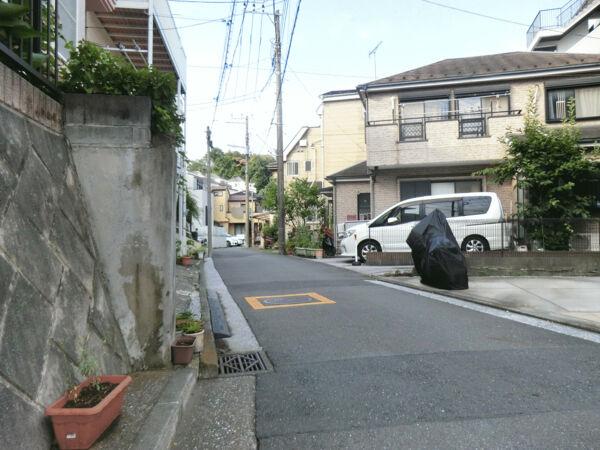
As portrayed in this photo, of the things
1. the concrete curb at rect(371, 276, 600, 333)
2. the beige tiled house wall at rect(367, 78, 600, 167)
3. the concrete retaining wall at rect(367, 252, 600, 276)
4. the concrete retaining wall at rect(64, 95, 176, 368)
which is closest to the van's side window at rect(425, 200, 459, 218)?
the concrete retaining wall at rect(367, 252, 600, 276)

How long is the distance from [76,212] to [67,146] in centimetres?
58

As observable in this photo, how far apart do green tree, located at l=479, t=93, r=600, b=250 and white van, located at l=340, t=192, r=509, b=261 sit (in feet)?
2.64

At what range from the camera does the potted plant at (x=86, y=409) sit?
7.51ft

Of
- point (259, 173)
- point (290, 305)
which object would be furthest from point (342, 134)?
point (259, 173)

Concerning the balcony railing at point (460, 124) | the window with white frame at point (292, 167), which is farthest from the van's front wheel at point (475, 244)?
the window with white frame at point (292, 167)

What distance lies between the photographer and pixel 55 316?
2682mm

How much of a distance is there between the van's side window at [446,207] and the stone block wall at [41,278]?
35.6 ft

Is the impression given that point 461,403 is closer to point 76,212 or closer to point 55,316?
point 55,316

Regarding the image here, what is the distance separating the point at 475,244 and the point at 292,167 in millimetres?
22253

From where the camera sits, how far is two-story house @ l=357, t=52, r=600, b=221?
15047mm

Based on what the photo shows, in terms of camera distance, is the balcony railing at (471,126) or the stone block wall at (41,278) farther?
the balcony railing at (471,126)

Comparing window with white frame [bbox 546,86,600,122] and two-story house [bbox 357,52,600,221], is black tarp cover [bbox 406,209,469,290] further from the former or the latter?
window with white frame [bbox 546,86,600,122]

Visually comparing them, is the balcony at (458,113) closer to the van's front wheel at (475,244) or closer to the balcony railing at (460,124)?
the balcony railing at (460,124)

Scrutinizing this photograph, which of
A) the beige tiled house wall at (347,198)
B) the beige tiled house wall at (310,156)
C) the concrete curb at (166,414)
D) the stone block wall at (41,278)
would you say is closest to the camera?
the stone block wall at (41,278)
